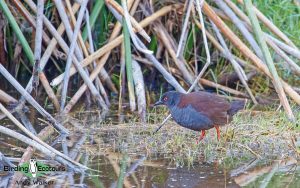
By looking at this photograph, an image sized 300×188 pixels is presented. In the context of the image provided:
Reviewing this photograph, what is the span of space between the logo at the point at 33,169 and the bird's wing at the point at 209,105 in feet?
4.26

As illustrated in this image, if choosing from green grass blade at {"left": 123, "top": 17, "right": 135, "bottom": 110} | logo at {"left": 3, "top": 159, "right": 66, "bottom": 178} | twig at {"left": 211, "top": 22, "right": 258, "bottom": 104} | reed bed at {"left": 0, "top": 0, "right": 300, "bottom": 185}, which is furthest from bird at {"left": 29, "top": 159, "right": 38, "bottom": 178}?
twig at {"left": 211, "top": 22, "right": 258, "bottom": 104}

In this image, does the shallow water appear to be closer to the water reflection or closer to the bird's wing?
the water reflection

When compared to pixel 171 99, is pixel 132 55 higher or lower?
higher

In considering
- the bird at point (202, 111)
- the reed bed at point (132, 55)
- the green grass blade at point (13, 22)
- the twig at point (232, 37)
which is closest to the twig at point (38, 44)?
the reed bed at point (132, 55)

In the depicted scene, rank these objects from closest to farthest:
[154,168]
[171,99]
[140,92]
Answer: [154,168] < [171,99] < [140,92]

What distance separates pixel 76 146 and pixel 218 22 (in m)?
1.83

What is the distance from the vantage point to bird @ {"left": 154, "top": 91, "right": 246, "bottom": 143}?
537cm

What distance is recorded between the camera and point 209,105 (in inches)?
215

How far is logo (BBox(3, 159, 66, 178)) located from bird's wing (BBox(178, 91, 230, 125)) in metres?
1.30

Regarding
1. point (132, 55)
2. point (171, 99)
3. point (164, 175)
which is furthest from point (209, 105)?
point (132, 55)

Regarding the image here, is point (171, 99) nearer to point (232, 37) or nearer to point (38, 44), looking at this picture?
point (232, 37)

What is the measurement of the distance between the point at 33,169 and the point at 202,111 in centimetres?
153

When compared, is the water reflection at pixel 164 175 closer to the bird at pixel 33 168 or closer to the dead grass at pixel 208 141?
the bird at pixel 33 168

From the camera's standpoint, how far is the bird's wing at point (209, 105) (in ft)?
17.7
